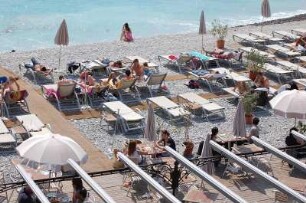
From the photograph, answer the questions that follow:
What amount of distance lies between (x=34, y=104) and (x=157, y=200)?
248 inches

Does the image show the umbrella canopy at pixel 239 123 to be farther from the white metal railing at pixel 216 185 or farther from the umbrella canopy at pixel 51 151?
the umbrella canopy at pixel 51 151

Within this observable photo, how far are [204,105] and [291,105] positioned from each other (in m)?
3.30

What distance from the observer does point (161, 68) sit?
19938 millimetres

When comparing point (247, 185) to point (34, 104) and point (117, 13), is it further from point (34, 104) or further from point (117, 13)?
point (117, 13)

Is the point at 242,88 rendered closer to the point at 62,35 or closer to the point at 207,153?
the point at 62,35

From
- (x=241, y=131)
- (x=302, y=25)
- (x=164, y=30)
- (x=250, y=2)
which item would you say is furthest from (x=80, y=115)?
(x=250, y=2)

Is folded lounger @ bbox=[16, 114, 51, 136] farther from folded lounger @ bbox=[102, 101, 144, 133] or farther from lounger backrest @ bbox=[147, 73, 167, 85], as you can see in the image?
lounger backrest @ bbox=[147, 73, 167, 85]

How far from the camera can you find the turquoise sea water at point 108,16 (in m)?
34.2

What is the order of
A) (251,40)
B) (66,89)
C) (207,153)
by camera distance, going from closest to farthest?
1. (207,153)
2. (66,89)
3. (251,40)

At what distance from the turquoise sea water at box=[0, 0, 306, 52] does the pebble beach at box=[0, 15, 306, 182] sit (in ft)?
27.5

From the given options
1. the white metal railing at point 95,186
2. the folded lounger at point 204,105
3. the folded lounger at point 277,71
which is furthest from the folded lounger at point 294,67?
the white metal railing at point 95,186

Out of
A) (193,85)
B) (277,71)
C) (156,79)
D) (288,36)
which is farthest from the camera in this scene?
(288,36)

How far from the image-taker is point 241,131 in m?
12.5

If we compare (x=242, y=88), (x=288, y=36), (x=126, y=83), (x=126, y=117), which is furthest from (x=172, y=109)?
(x=288, y=36)
